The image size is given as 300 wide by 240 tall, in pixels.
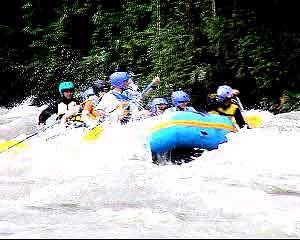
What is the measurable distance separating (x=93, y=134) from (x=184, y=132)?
5.39 feet

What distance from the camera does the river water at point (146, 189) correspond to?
3928mm

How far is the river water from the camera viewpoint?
12.9ft

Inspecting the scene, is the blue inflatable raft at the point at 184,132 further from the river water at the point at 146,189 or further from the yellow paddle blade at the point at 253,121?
the yellow paddle blade at the point at 253,121

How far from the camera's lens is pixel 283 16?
12.3 metres

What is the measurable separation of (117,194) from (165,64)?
8423mm

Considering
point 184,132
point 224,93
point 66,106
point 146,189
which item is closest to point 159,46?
point 66,106

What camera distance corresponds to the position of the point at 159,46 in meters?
13.9

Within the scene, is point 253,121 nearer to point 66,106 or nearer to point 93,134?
point 93,134

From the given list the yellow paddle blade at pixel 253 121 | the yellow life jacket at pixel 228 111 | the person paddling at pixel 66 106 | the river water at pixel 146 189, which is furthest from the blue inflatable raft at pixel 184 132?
the person paddling at pixel 66 106

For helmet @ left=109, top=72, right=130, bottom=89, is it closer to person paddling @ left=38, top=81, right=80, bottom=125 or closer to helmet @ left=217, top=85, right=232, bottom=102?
person paddling @ left=38, top=81, right=80, bottom=125

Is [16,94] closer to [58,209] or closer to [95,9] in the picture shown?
[95,9]

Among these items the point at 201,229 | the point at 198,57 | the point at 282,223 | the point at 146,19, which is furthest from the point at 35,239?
the point at 146,19

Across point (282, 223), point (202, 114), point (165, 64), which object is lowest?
point (282, 223)

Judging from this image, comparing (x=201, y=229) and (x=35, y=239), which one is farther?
(x=201, y=229)
